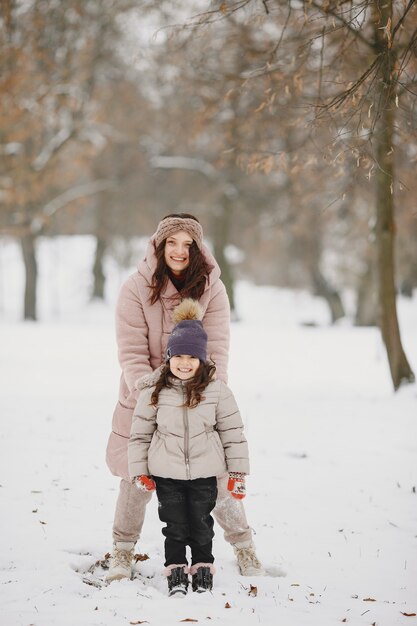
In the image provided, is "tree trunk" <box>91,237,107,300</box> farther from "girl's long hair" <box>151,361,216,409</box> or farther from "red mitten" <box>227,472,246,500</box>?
"red mitten" <box>227,472,246,500</box>

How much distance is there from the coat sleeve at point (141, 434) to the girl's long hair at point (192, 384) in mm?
54

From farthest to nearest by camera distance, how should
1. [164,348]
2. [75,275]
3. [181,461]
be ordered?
[75,275]
[164,348]
[181,461]

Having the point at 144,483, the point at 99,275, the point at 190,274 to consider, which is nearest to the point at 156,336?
the point at 190,274

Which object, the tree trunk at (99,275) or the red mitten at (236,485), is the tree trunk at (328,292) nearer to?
the tree trunk at (99,275)

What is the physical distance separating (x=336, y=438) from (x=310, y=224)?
12.1m

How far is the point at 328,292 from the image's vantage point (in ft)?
73.8

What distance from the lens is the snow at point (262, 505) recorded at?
312cm

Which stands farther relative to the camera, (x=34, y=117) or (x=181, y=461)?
(x=34, y=117)

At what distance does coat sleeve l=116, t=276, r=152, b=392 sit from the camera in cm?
352

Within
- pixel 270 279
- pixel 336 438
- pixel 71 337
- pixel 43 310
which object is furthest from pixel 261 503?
pixel 270 279

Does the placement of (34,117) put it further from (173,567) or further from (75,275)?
(173,567)

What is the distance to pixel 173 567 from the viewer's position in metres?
3.27

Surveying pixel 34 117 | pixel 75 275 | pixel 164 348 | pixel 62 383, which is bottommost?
pixel 62 383

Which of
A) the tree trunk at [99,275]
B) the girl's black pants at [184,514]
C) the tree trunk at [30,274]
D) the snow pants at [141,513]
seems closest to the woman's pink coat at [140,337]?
the snow pants at [141,513]
